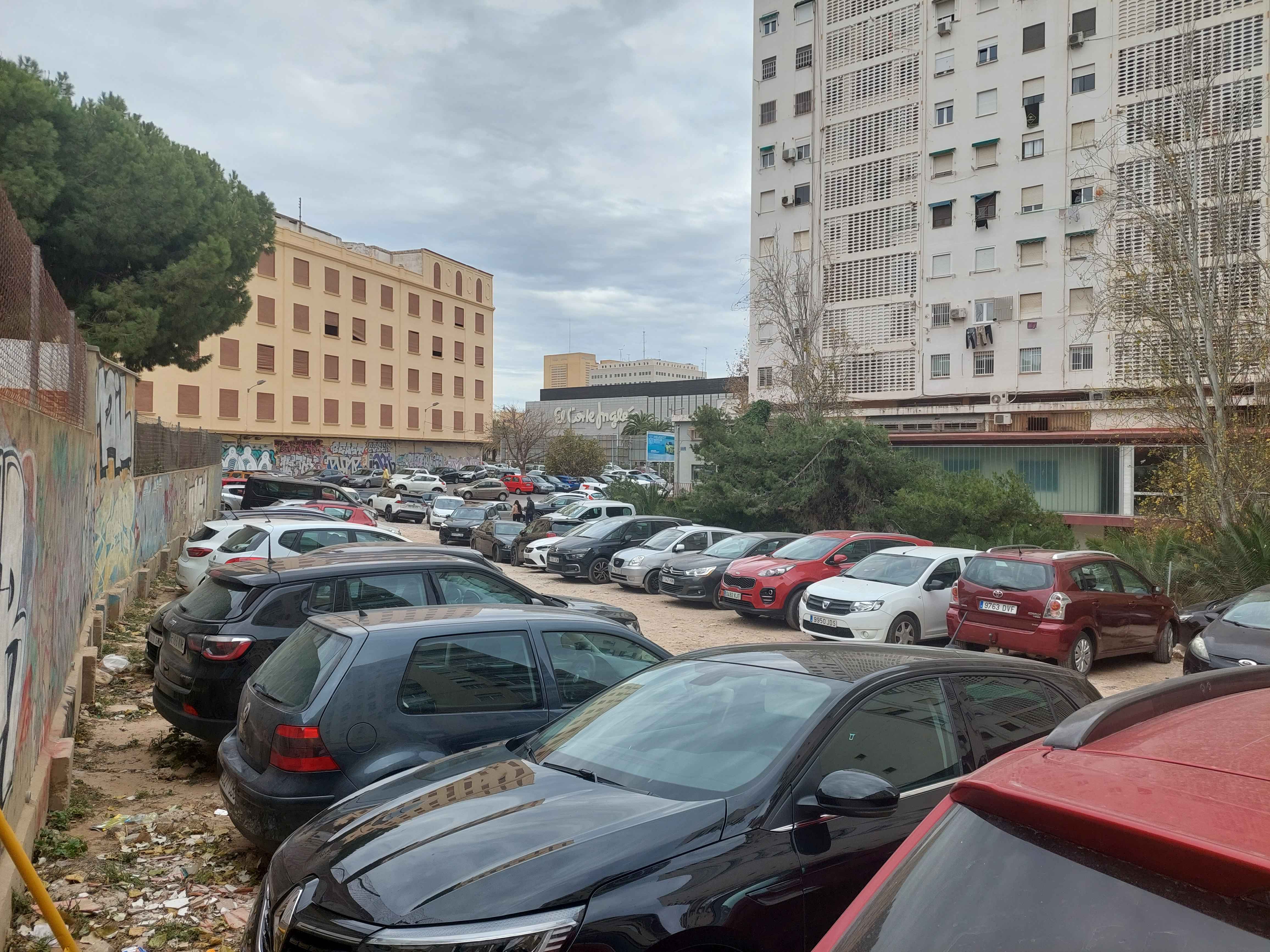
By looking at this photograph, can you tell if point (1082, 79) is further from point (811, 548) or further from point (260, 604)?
point (260, 604)

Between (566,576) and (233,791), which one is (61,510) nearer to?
(233,791)

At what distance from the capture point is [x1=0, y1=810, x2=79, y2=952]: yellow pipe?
11.1ft

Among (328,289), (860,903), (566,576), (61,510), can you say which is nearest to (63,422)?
(61,510)

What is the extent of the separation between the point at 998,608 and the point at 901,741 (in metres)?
9.55

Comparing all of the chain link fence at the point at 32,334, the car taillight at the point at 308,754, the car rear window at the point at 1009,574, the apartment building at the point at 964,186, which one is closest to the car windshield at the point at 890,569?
the car rear window at the point at 1009,574

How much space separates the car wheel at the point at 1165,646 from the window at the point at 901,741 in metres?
11.6

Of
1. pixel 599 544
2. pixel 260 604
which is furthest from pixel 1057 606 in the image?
pixel 599 544

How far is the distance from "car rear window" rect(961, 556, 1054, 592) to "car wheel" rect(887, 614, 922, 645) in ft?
3.77

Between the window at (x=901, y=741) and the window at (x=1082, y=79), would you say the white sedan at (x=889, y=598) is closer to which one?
the window at (x=901, y=741)

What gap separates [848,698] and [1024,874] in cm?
196

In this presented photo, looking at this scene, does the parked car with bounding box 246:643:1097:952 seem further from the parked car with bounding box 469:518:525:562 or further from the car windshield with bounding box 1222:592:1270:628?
the parked car with bounding box 469:518:525:562

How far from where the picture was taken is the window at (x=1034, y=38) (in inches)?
1624

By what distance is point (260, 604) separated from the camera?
23.3 feet

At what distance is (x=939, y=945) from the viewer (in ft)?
6.04
